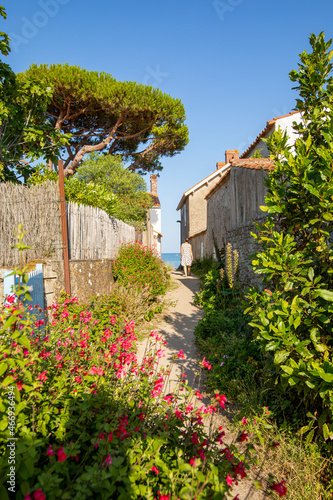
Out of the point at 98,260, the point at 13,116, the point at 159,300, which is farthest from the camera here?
the point at 159,300

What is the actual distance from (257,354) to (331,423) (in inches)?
69.5

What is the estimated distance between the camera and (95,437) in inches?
72.3

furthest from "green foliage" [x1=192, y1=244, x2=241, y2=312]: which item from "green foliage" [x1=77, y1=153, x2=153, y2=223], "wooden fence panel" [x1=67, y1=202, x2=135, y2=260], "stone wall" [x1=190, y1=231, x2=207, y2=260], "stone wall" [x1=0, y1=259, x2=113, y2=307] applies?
"stone wall" [x1=190, y1=231, x2=207, y2=260]

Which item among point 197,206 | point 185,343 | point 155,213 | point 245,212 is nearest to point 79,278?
point 185,343

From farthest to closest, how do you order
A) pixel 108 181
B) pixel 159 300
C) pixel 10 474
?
pixel 108 181, pixel 159 300, pixel 10 474

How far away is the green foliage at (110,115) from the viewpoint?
14.5m

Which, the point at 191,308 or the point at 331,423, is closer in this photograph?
the point at 331,423

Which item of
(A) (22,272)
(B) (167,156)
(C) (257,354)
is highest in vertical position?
(B) (167,156)

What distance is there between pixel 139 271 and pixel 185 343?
2.70 metres

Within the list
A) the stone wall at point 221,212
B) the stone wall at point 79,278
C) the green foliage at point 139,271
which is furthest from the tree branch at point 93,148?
the stone wall at point 79,278

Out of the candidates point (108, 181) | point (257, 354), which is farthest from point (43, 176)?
point (257, 354)

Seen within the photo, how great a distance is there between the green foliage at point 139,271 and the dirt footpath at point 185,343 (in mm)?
874

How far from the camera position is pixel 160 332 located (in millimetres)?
6414

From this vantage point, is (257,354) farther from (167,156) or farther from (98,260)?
(167,156)
